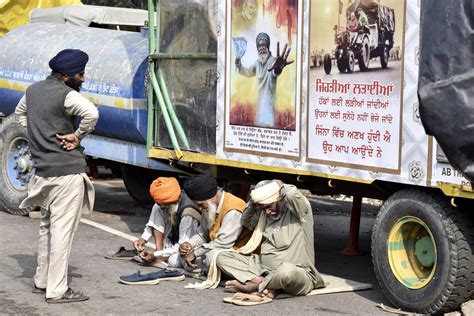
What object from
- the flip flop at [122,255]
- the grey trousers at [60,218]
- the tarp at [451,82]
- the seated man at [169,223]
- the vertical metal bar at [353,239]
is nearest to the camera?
the tarp at [451,82]

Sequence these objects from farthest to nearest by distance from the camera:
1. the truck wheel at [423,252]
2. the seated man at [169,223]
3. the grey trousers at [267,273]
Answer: the seated man at [169,223] → the grey trousers at [267,273] → the truck wheel at [423,252]

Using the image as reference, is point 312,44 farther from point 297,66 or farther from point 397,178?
point 397,178

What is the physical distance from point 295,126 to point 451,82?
4039 mm

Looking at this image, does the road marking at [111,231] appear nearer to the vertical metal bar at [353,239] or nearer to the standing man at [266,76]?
the vertical metal bar at [353,239]

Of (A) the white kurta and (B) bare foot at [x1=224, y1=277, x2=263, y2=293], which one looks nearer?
(B) bare foot at [x1=224, y1=277, x2=263, y2=293]

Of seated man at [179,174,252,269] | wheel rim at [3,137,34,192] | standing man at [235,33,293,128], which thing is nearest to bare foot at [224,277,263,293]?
seated man at [179,174,252,269]

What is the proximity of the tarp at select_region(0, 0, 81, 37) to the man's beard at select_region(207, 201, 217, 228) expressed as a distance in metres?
6.86

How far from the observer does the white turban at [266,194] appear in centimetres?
814

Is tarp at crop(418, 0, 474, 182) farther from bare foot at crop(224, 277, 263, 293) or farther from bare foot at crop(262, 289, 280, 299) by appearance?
bare foot at crop(224, 277, 263, 293)

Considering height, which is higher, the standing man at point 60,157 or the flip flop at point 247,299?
the standing man at point 60,157

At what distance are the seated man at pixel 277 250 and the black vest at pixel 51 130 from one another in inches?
53.3

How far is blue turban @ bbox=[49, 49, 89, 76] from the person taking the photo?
7922 millimetres

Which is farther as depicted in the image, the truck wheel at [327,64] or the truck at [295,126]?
the truck wheel at [327,64]

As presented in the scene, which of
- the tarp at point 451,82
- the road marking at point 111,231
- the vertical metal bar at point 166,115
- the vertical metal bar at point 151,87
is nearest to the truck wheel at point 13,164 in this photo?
the road marking at point 111,231
